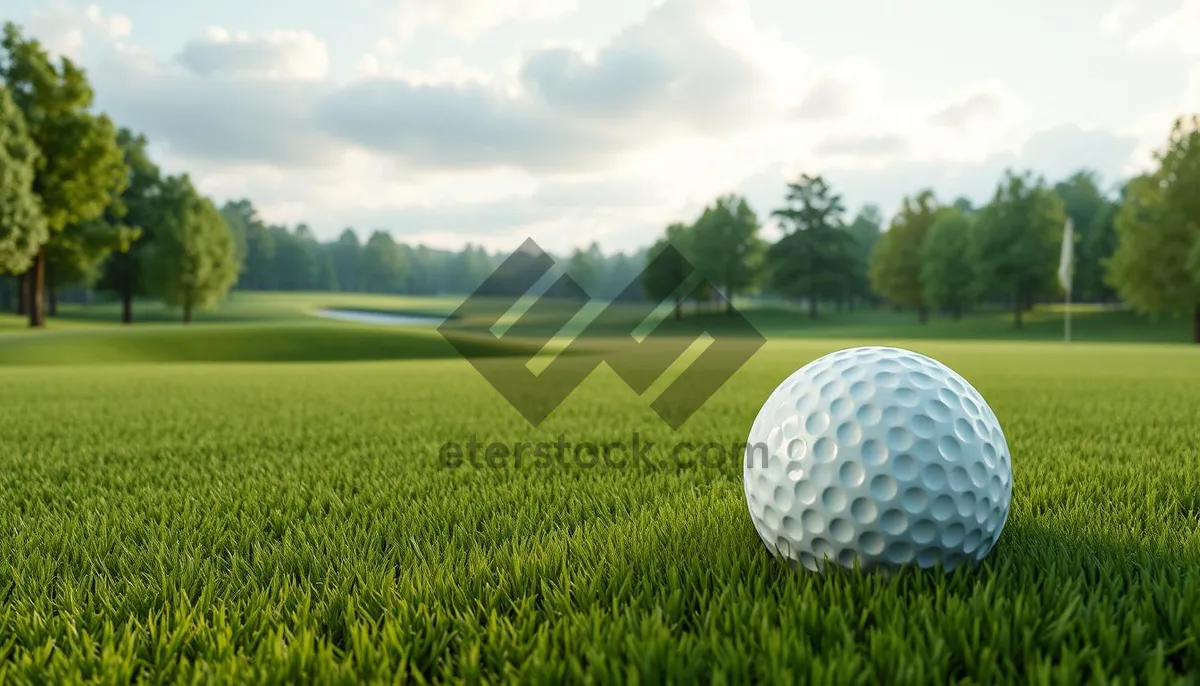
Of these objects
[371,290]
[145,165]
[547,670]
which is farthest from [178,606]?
[371,290]

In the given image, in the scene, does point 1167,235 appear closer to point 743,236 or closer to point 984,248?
point 984,248

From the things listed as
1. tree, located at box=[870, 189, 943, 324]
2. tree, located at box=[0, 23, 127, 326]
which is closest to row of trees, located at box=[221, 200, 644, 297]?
tree, located at box=[870, 189, 943, 324]

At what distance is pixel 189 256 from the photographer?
132 feet

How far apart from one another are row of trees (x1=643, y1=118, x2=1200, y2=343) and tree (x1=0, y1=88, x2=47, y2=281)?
28942 mm

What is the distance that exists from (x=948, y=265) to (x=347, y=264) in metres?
103

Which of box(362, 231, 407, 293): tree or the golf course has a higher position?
box(362, 231, 407, 293): tree

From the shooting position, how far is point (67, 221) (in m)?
31.8

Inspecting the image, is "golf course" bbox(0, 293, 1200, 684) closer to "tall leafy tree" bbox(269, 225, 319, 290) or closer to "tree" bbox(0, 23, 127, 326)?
"tree" bbox(0, 23, 127, 326)

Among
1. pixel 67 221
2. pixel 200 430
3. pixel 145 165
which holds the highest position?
pixel 145 165

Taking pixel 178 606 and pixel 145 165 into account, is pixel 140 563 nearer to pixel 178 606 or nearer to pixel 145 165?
pixel 178 606

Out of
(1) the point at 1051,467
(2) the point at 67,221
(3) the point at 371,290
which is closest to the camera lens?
(1) the point at 1051,467

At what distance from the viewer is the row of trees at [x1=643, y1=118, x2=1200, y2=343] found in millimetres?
32219

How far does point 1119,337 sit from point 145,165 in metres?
60.4

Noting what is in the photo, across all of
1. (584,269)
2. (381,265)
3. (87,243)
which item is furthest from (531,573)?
(381,265)
